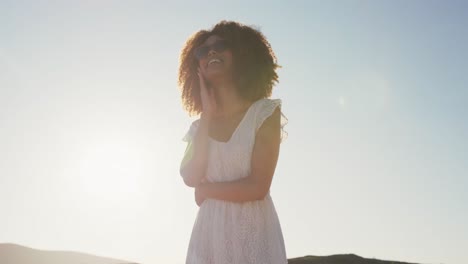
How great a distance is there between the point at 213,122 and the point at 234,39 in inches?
33.8

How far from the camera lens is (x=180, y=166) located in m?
4.04

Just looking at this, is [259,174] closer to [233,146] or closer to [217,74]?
A: [233,146]

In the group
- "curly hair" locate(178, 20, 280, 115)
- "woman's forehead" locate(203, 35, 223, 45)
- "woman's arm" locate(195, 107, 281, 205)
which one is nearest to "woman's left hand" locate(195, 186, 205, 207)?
"woman's arm" locate(195, 107, 281, 205)

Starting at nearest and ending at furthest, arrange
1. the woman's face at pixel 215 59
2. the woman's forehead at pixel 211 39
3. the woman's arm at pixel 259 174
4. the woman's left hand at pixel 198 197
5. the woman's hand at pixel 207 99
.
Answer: the woman's arm at pixel 259 174 < the woman's left hand at pixel 198 197 < the woman's hand at pixel 207 99 < the woman's face at pixel 215 59 < the woman's forehead at pixel 211 39

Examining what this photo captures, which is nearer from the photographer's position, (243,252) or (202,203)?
(243,252)

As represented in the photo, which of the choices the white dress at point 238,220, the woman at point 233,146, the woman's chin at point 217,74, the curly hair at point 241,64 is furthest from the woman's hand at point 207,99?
the white dress at point 238,220

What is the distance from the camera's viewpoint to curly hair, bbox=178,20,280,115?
166 inches

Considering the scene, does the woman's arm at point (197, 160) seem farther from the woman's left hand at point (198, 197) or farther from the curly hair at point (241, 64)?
the curly hair at point (241, 64)

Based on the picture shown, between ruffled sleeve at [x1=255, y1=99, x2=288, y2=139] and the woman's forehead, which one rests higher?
the woman's forehead

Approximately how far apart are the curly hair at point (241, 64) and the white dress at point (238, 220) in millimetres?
409

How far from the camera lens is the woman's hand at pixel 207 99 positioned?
161 inches

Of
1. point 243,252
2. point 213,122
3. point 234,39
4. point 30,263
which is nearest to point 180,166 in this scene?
point 213,122

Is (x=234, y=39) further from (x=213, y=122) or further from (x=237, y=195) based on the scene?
(x=237, y=195)

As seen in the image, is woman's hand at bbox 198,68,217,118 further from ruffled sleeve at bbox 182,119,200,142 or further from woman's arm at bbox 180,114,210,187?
ruffled sleeve at bbox 182,119,200,142
